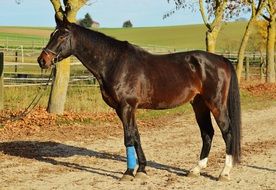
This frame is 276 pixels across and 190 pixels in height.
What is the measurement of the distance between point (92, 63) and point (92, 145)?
3468mm

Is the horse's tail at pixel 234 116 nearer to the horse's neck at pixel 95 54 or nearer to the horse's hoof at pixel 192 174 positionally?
the horse's hoof at pixel 192 174

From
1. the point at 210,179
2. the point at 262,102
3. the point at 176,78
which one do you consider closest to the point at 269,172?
the point at 210,179

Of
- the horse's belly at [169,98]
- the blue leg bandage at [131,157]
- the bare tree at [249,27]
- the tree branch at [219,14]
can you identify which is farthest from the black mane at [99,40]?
the bare tree at [249,27]

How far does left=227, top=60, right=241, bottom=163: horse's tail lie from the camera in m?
7.98

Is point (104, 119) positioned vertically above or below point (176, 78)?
below

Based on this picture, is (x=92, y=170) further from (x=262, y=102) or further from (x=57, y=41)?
(x=262, y=102)

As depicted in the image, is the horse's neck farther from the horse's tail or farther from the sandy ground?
the horse's tail

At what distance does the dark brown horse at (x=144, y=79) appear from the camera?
7.56m

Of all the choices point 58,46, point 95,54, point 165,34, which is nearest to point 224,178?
point 95,54

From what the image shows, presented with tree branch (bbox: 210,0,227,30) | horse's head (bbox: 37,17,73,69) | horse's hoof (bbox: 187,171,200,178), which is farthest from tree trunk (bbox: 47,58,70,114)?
tree branch (bbox: 210,0,227,30)

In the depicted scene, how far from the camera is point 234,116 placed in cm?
808

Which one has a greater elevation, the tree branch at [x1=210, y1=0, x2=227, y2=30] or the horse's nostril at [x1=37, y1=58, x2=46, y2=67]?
the tree branch at [x1=210, y1=0, x2=227, y2=30]

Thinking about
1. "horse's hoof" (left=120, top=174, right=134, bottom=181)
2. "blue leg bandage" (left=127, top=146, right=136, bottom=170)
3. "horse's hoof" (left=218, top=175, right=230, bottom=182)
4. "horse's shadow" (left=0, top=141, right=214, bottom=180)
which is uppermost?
"blue leg bandage" (left=127, top=146, right=136, bottom=170)

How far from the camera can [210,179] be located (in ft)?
25.4
